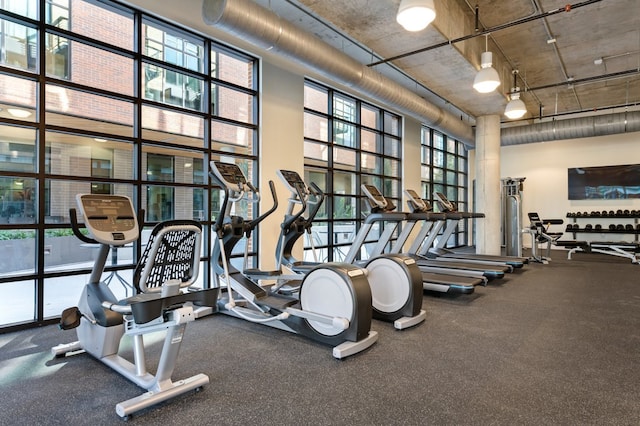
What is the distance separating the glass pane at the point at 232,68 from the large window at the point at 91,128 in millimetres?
19

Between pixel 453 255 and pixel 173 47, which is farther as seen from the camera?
pixel 453 255

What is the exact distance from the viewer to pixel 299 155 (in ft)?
20.9

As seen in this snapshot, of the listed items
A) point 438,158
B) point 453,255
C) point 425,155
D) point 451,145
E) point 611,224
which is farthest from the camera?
A: point 451,145

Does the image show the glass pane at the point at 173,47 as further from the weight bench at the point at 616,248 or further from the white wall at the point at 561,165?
the white wall at the point at 561,165

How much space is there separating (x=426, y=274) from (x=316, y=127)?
327 cm

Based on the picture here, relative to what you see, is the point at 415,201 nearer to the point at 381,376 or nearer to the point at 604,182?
the point at 381,376

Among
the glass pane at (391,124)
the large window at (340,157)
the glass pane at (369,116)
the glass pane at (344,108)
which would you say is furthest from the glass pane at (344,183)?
the glass pane at (391,124)

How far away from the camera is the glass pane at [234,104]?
5.38m


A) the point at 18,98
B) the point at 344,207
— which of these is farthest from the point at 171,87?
the point at 344,207

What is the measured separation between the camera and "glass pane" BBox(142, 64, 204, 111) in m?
4.65

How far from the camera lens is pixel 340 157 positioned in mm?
7395

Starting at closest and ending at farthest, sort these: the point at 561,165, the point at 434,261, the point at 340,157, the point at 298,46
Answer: the point at 298,46 → the point at 434,261 → the point at 340,157 → the point at 561,165

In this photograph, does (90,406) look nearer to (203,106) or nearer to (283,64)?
(203,106)

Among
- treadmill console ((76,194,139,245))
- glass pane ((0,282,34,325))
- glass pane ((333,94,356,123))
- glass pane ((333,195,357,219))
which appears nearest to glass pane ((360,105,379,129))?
glass pane ((333,94,356,123))
